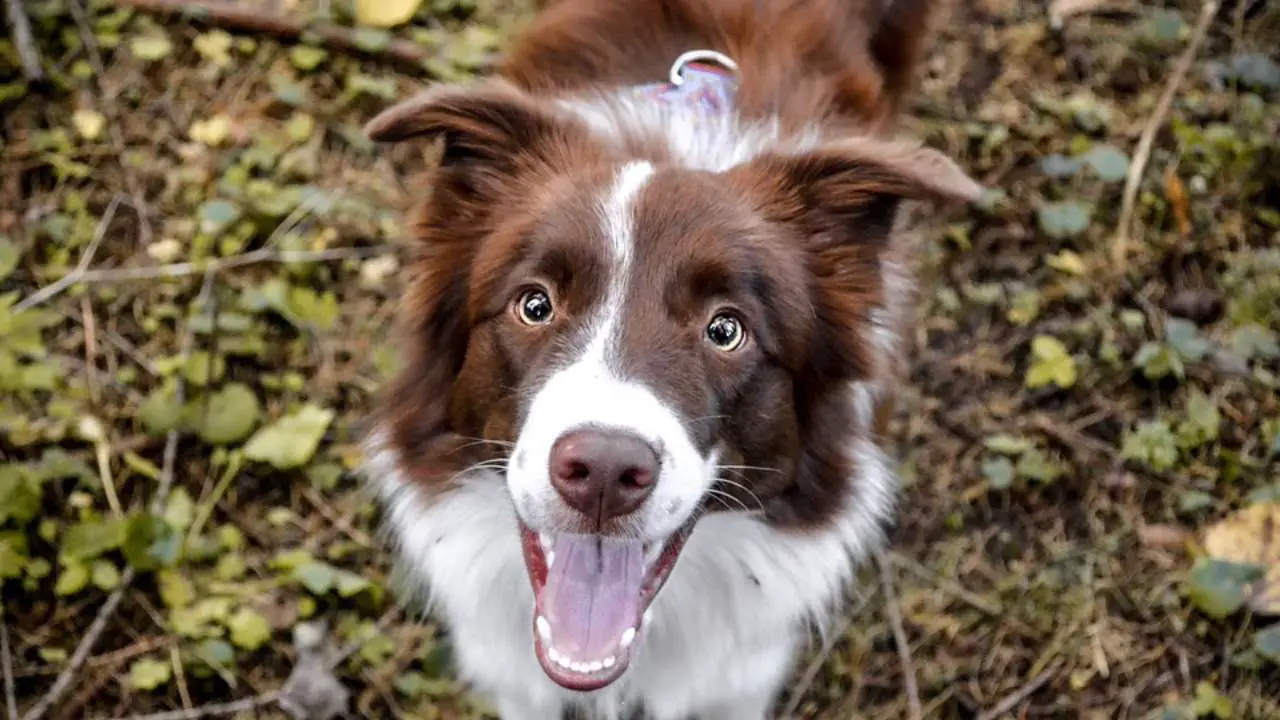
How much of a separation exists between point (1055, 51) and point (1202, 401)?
1.89 meters

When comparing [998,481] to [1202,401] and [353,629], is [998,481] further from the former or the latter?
[353,629]

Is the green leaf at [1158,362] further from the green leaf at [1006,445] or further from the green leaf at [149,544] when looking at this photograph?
the green leaf at [149,544]

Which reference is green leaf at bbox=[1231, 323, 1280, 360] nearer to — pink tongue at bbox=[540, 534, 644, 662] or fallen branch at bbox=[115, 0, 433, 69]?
pink tongue at bbox=[540, 534, 644, 662]

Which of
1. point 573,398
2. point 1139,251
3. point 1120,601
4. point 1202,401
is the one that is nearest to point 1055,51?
point 1139,251

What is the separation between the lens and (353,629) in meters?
3.86

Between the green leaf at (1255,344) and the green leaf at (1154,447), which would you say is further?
the green leaf at (1255,344)

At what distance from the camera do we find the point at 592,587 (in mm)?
2682

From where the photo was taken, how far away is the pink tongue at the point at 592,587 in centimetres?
265

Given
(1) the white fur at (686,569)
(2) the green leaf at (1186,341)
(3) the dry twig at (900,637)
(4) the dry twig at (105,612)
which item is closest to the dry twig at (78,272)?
(4) the dry twig at (105,612)

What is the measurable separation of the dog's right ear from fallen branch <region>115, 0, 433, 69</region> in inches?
95.2

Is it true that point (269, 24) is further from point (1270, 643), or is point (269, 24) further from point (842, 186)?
point (1270, 643)

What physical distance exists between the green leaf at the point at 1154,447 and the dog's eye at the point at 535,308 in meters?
2.61

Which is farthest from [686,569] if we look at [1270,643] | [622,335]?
[1270,643]

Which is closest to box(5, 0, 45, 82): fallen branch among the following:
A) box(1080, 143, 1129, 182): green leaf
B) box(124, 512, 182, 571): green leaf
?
box(124, 512, 182, 571): green leaf
